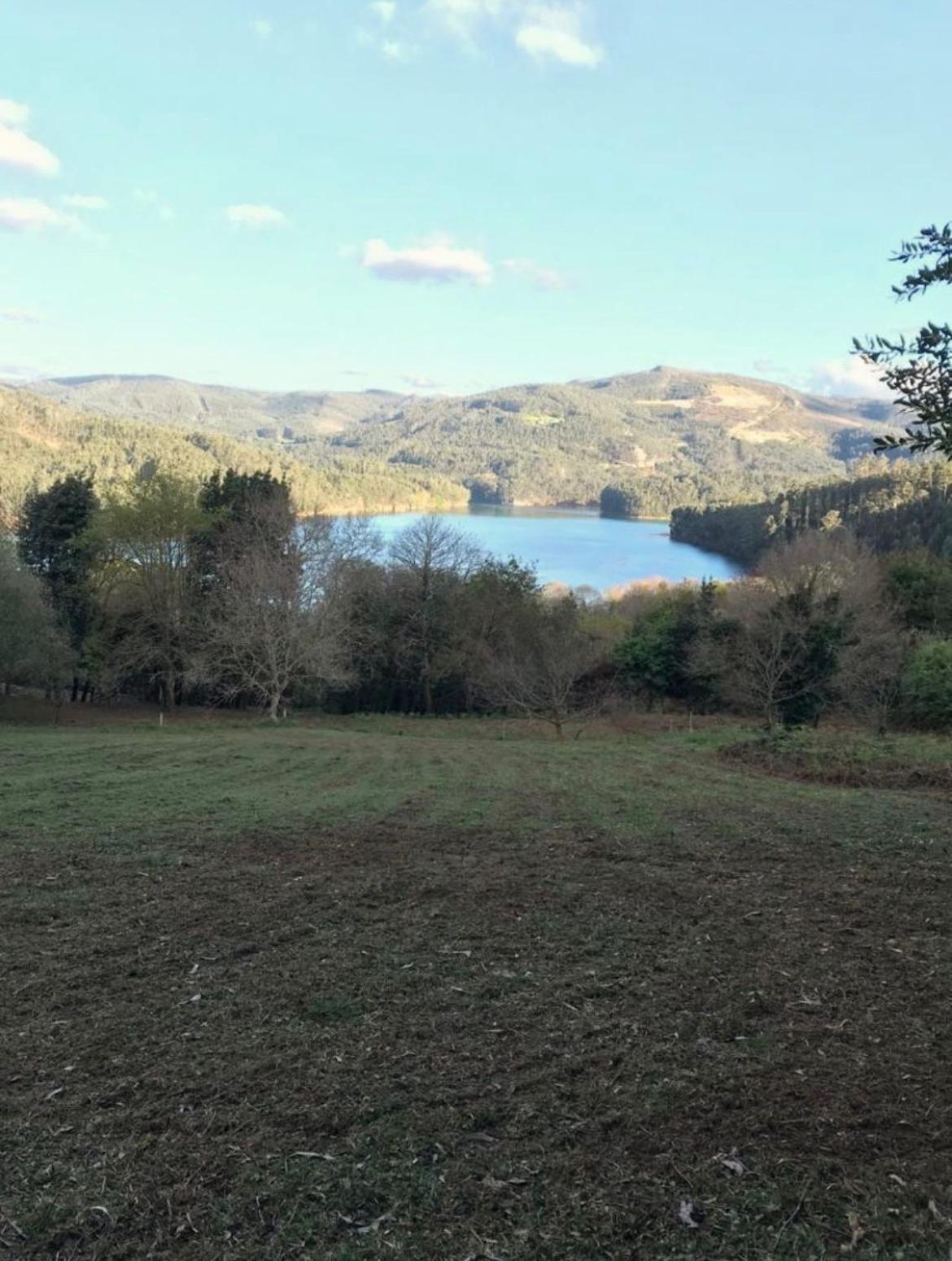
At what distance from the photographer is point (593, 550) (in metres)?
130

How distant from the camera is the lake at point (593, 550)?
3802 inches

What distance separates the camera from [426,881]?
23.4 feet

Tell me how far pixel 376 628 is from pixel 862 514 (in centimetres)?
6289

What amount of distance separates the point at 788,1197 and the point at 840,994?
1941mm

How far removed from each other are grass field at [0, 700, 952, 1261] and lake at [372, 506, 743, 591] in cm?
6104

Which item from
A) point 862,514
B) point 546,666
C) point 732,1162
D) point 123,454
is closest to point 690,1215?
point 732,1162

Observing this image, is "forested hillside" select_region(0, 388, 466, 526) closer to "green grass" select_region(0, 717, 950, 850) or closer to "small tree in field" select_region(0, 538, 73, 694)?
"small tree in field" select_region(0, 538, 73, 694)

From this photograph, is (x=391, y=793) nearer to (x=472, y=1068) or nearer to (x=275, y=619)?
(x=472, y=1068)

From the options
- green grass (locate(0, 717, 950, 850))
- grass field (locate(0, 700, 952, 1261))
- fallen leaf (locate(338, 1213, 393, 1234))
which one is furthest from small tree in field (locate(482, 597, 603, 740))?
fallen leaf (locate(338, 1213, 393, 1234))

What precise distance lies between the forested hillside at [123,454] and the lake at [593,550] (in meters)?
8.76

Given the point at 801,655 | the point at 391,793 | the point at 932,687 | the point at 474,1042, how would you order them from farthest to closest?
the point at 932,687, the point at 801,655, the point at 391,793, the point at 474,1042

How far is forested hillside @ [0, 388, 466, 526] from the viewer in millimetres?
122250

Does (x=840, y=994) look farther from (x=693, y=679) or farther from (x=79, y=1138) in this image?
(x=693, y=679)

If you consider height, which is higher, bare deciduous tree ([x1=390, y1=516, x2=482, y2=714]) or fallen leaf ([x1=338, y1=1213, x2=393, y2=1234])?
bare deciduous tree ([x1=390, y1=516, x2=482, y2=714])
